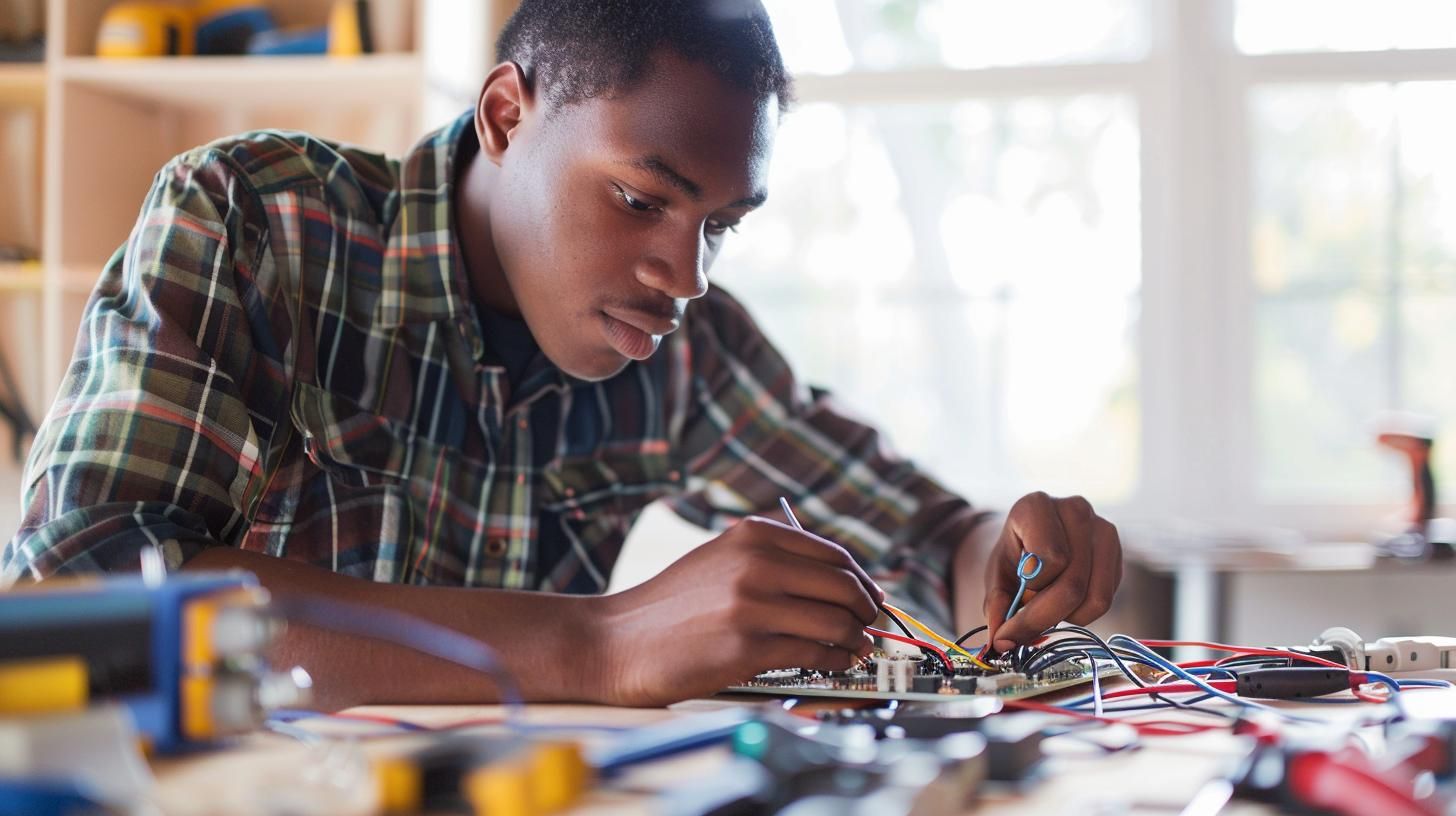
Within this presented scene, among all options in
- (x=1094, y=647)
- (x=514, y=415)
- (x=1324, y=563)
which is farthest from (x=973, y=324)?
(x=1094, y=647)

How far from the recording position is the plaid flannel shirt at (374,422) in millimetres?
979

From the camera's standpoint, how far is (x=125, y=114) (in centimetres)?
281

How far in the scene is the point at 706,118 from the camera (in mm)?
1108

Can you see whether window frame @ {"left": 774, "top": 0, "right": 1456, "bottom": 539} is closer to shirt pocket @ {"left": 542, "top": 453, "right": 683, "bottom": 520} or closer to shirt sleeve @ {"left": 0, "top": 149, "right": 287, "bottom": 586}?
shirt pocket @ {"left": 542, "top": 453, "right": 683, "bottom": 520}

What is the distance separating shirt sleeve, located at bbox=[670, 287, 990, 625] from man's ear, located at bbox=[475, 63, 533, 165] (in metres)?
0.34

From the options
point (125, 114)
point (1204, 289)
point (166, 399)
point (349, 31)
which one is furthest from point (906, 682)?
point (125, 114)

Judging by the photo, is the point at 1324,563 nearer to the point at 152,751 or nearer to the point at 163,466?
the point at 163,466

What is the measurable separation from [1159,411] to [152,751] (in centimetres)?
266

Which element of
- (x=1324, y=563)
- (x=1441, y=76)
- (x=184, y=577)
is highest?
(x=1441, y=76)

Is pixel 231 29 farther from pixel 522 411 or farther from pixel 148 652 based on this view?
pixel 148 652

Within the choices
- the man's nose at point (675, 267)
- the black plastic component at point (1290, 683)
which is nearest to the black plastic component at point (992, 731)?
the black plastic component at point (1290, 683)

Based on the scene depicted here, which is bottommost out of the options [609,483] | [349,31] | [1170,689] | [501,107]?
[1170,689]

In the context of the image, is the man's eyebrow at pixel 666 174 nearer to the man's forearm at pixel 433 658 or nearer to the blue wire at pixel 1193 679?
the man's forearm at pixel 433 658

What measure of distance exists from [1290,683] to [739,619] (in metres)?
0.38
